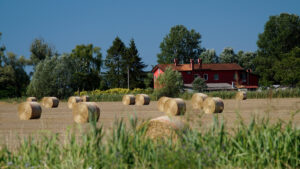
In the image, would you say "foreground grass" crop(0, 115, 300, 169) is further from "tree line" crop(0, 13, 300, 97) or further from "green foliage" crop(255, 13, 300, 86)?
"green foliage" crop(255, 13, 300, 86)

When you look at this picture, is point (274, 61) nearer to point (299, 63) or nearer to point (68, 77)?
point (299, 63)

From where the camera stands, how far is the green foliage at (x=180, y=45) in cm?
9262

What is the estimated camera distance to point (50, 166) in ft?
21.5

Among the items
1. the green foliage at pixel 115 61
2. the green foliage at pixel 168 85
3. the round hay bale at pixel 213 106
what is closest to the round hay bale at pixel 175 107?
the round hay bale at pixel 213 106

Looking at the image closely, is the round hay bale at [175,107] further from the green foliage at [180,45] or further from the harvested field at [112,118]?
the green foliage at [180,45]

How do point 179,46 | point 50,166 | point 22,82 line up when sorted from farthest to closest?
1. point 179,46
2. point 22,82
3. point 50,166

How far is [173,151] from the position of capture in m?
6.22

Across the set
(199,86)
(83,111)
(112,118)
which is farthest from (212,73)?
(83,111)

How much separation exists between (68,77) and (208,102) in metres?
29.9

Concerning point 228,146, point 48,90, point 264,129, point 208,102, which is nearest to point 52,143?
point 228,146

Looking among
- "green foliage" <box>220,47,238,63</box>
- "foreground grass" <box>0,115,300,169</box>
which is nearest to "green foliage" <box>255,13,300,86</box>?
"green foliage" <box>220,47,238,63</box>

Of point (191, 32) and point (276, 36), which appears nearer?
point (276, 36)

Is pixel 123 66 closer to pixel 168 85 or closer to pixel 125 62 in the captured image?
pixel 125 62

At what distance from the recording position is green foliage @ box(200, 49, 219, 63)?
289ft
